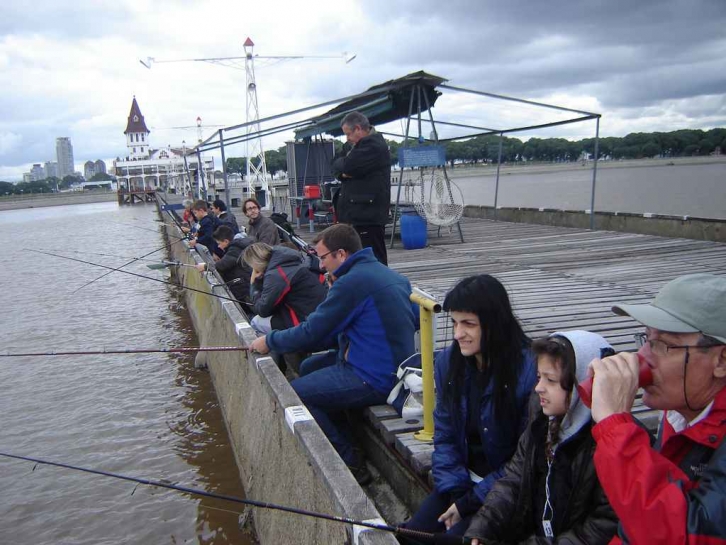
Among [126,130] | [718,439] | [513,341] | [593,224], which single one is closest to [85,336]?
[593,224]

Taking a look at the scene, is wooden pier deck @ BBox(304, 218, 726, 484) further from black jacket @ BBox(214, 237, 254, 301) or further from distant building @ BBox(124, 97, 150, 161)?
distant building @ BBox(124, 97, 150, 161)

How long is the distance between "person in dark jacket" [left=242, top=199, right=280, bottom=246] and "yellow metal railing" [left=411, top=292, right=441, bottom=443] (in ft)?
20.3

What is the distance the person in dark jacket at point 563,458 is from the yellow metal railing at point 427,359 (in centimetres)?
114

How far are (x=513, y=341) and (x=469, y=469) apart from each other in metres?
0.70

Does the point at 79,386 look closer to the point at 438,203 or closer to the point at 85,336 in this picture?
the point at 85,336

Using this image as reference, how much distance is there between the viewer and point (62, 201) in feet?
380

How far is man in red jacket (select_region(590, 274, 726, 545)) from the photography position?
66.5 inches

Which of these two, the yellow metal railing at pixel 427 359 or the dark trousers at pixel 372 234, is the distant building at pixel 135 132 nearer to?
the dark trousers at pixel 372 234

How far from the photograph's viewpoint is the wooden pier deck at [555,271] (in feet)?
17.4

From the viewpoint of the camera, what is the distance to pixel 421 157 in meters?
11.4

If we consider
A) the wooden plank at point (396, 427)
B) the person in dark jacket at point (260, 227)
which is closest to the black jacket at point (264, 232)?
the person in dark jacket at point (260, 227)

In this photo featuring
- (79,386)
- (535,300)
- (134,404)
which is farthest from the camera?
(79,386)

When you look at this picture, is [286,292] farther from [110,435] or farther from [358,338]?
[110,435]

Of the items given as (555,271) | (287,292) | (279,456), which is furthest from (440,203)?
(279,456)
